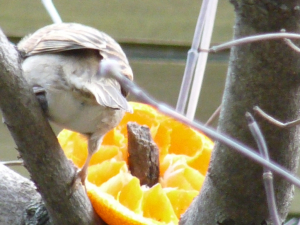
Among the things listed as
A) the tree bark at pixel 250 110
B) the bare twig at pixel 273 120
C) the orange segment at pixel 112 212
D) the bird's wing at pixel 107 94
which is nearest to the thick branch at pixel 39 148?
the orange segment at pixel 112 212

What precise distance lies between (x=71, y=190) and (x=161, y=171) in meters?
0.34

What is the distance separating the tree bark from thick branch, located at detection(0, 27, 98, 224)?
0.23 meters

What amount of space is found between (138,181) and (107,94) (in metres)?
0.24

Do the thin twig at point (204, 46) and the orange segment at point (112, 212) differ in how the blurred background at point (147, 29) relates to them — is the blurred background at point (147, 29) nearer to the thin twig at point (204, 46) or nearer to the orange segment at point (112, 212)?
the orange segment at point (112, 212)

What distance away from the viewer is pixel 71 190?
901 millimetres

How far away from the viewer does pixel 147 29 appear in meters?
2.07

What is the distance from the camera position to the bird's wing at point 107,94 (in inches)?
35.0

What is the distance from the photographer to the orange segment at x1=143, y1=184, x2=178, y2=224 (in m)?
1.03

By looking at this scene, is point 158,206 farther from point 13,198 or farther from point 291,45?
point 291,45

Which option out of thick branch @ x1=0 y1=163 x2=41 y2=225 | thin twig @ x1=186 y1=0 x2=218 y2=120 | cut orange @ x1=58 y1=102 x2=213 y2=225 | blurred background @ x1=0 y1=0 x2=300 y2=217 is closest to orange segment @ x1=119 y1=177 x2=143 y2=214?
cut orange @ x1=58 y1=102 x2=213 y2=225

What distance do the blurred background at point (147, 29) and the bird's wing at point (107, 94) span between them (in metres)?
1.11

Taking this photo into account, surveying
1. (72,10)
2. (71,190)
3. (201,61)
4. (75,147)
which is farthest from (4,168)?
(72,10)

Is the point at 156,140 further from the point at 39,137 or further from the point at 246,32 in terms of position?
the point at 246,32

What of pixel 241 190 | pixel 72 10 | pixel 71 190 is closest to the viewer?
pixel 241 190
